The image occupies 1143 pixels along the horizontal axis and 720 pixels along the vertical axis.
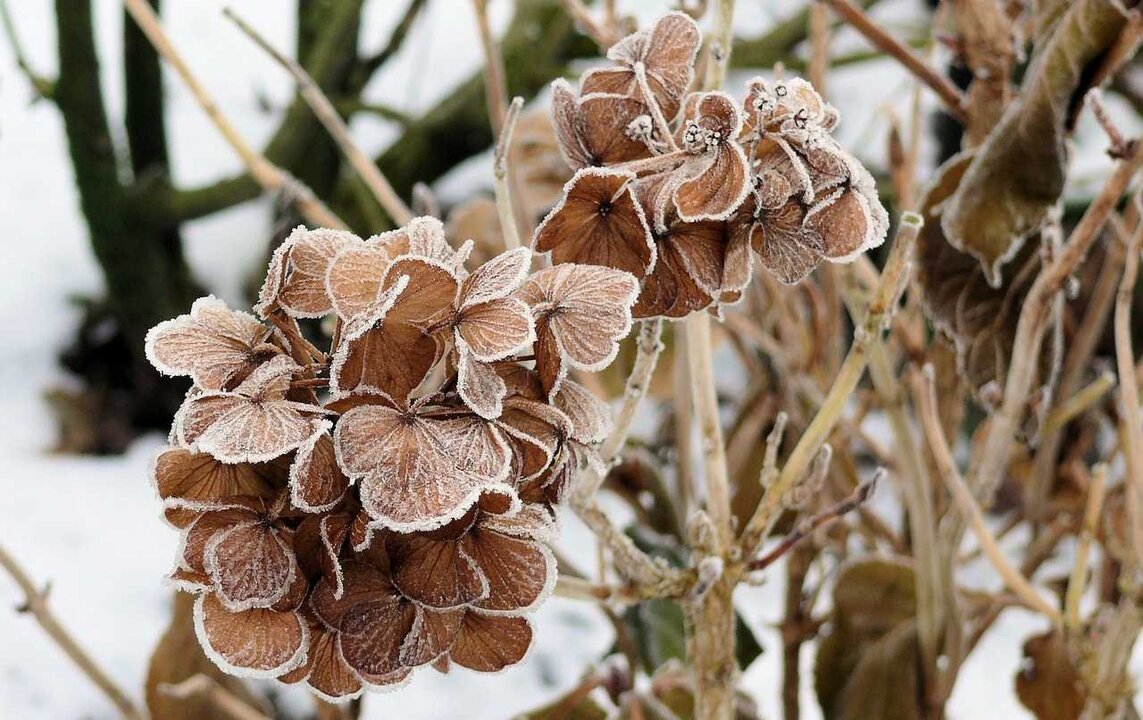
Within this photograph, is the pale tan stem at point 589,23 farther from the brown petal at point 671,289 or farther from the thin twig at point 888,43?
the brown petal at point 671,289

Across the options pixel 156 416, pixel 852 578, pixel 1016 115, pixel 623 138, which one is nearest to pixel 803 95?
pixel 623 138

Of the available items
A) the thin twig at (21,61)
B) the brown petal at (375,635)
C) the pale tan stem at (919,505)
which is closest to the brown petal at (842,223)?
the brown petal at (375,635)

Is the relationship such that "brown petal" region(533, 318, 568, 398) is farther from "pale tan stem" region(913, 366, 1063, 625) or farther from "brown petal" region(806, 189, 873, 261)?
"pale tan stem" region(913, 366, 1063, 625)

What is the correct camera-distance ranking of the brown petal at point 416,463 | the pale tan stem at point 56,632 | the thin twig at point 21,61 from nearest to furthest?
the brown petal at point 416,463
the pale tan stem at point 56,632
the thin twig at point 21,61

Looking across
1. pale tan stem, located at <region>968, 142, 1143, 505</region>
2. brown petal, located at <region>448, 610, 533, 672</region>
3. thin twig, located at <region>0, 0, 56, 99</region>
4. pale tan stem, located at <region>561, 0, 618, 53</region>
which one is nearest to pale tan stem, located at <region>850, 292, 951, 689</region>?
pale tan stem, located at <region>968, 142, 1143, 505</region>

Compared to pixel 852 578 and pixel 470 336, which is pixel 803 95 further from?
pixel 852 578

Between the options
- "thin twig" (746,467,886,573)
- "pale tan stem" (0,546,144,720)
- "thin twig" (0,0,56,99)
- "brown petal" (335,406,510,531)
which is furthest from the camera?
"thin twig" (0,0,56,99)
